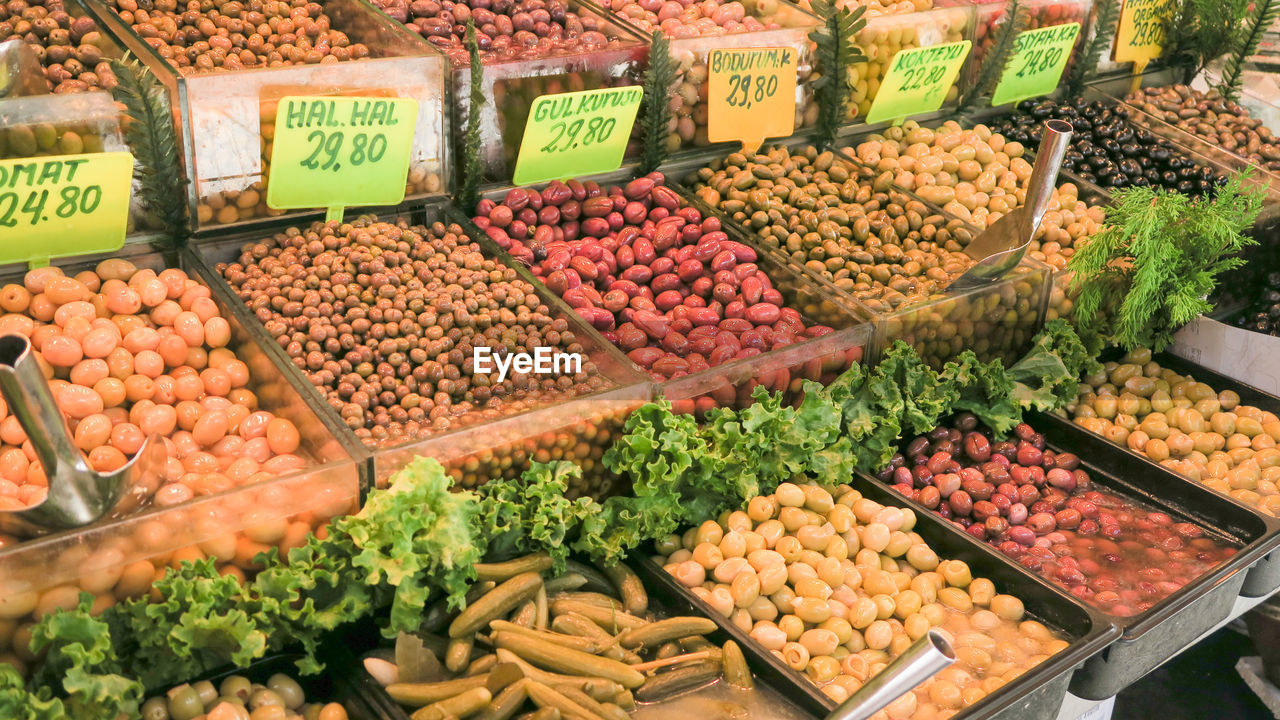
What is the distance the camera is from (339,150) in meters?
2.89

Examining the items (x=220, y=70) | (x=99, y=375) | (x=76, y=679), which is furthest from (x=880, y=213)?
(x=76, y=679)

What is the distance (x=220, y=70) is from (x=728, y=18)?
196 cm

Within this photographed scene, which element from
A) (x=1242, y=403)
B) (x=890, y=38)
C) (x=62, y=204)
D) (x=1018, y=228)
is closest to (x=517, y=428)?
(x=62, y=204)

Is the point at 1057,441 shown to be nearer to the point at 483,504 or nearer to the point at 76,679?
the point at 483,504

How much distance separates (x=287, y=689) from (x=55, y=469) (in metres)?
0.62

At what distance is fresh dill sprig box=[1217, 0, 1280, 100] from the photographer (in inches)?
188

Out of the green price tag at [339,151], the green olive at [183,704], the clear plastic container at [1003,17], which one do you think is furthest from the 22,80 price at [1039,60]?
the green olive at [183,704]

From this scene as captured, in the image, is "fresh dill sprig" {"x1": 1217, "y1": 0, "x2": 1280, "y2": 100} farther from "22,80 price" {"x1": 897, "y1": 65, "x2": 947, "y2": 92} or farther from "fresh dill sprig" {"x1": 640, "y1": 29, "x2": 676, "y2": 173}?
"fresh dill sprig" {"x1": 640, "y1": 29, "x2": 676, "y2": 173}

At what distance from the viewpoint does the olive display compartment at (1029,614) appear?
88.7 inches

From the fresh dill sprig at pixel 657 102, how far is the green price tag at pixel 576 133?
2.6 inches

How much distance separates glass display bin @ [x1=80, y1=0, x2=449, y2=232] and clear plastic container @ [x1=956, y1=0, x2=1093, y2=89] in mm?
2342

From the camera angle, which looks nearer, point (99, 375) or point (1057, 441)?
point (99, 375)

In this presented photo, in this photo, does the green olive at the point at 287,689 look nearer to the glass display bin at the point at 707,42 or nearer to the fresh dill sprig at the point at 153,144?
the fresh dill sprig at the point at 153,144

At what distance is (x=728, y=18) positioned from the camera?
404 cm
